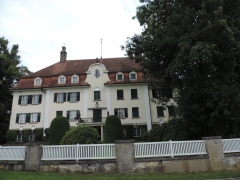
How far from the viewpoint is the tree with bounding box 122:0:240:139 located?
1145 cm

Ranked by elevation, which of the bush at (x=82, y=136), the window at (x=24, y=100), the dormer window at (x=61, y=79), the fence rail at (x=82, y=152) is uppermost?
the dormer window at (x=61, y=79)

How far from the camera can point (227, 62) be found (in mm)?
12531

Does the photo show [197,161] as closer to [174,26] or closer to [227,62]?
[227,62]

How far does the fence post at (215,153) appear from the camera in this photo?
910 cm

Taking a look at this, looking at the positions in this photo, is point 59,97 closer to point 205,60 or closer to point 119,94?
point 119,94

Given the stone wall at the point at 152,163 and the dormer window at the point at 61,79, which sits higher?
the dormer window at the point at 61,79

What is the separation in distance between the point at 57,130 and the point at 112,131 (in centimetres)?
533

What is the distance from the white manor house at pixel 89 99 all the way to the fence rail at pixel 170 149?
18.5 m

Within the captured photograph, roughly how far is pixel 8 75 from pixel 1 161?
85.0 ft

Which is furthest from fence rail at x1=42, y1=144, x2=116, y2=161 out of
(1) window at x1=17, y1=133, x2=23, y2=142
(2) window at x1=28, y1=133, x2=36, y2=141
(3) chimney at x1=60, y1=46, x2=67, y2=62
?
(3) chimney at x1=60, y1=46, x2=67, y2=62

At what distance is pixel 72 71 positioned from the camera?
32469mm

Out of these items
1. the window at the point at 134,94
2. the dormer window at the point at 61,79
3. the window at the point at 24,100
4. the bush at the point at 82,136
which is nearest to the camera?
the bush at the point at 82,136

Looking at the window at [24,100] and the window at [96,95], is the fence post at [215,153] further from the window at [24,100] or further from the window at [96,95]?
the window at [24,100]

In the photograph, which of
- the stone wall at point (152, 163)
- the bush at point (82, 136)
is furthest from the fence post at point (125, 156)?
the bush at point (82, 136)
